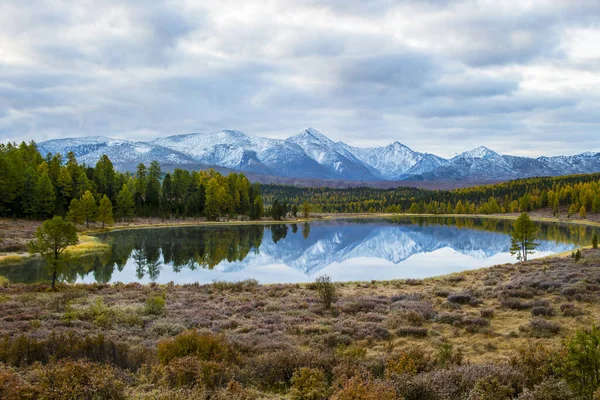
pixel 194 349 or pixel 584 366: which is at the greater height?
pixel 584 366

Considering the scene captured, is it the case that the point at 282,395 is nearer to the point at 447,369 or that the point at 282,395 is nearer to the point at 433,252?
the point at 447,369

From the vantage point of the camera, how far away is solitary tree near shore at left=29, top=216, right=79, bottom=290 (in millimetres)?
24625

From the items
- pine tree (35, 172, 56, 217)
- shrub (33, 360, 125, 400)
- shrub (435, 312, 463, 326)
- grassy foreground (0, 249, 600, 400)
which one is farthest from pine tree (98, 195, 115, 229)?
shrub (33, 360, 125, 400)

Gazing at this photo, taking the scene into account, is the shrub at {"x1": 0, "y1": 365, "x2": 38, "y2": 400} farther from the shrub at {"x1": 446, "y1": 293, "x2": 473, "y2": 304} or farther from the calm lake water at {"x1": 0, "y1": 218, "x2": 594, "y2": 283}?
the calm lake water at {"x1": 0, "y1": 218, "x2": 594, "y2": 283}

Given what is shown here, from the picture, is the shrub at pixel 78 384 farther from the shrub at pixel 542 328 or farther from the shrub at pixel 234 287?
the shrub at pixel 234 287

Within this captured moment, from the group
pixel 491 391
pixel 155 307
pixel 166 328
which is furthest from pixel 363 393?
pixel 155 307

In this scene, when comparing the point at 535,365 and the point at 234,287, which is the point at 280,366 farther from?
the point at 234,287

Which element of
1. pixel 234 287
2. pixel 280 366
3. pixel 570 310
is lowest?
pixel 234 287

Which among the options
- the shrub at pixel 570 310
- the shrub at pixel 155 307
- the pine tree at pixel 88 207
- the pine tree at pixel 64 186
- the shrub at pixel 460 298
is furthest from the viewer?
the pine tree at pixel 64 186

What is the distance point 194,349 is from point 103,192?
97008mm

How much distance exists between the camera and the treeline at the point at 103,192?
72.1 meters

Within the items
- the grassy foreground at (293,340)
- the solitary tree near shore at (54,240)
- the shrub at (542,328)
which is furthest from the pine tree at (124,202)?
the shrub at (542,328)

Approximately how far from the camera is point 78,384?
7.47 m

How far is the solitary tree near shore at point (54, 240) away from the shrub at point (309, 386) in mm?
21594
